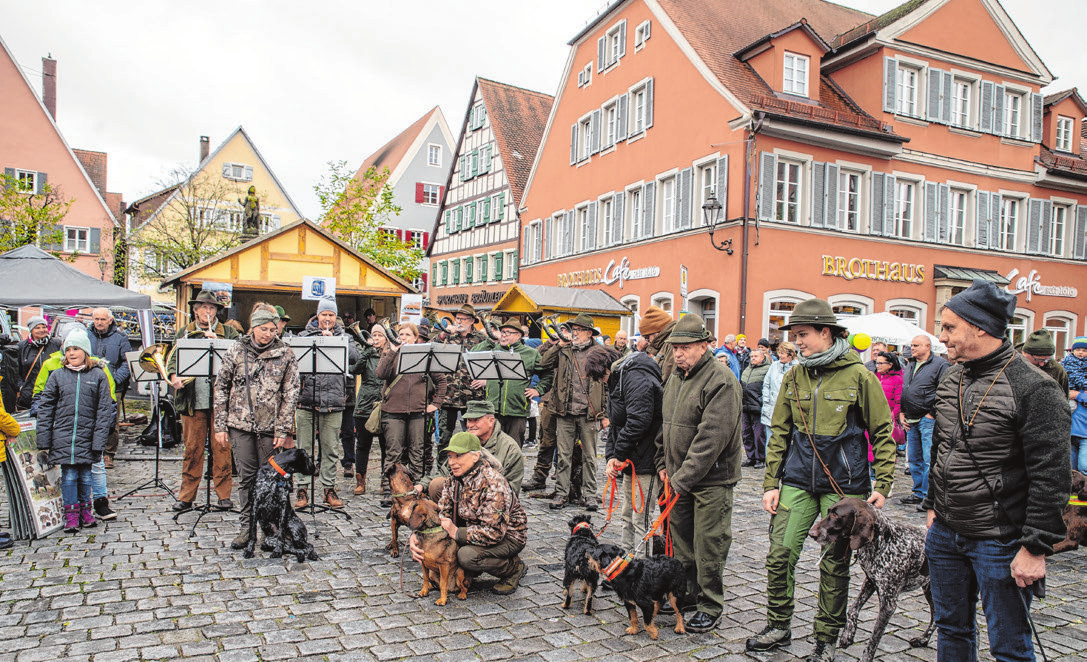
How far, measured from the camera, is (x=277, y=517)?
592 centimetres

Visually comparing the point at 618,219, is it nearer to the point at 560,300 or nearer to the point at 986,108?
the point at 560,300

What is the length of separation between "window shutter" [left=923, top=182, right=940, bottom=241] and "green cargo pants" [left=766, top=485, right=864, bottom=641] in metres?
19.8

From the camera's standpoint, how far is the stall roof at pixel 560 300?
1928cm

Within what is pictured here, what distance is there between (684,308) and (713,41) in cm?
855

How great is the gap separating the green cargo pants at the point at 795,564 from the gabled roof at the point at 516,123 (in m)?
30.8

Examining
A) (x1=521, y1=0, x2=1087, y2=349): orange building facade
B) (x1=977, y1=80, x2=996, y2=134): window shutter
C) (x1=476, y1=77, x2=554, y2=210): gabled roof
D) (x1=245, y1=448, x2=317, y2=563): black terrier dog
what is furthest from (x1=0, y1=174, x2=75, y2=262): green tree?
(x1=977, y1=80, x2=996, y2=134): window shutter

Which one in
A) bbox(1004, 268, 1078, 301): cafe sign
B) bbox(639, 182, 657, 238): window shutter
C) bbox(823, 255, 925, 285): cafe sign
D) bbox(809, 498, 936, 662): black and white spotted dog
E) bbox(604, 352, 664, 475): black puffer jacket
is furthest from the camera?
bbox(639, 182, 657, 238): window shutter

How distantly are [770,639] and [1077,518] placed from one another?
13.6ft

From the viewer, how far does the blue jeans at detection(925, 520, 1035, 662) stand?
298 cm

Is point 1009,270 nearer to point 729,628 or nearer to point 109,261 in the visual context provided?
point 729,628

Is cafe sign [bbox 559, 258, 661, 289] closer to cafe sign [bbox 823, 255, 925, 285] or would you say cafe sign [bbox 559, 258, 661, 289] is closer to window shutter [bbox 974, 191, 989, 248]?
cafe sign [bbox 823, 255, 925, 285]

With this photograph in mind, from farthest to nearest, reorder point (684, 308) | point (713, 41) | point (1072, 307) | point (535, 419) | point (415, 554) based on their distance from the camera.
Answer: point (1072, 307) → point (713, 41) → point (684, 308) → point (535, 419) → point (415, 554)

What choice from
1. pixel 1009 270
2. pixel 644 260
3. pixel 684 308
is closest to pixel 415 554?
pixel 684 308

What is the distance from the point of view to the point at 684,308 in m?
20.3
